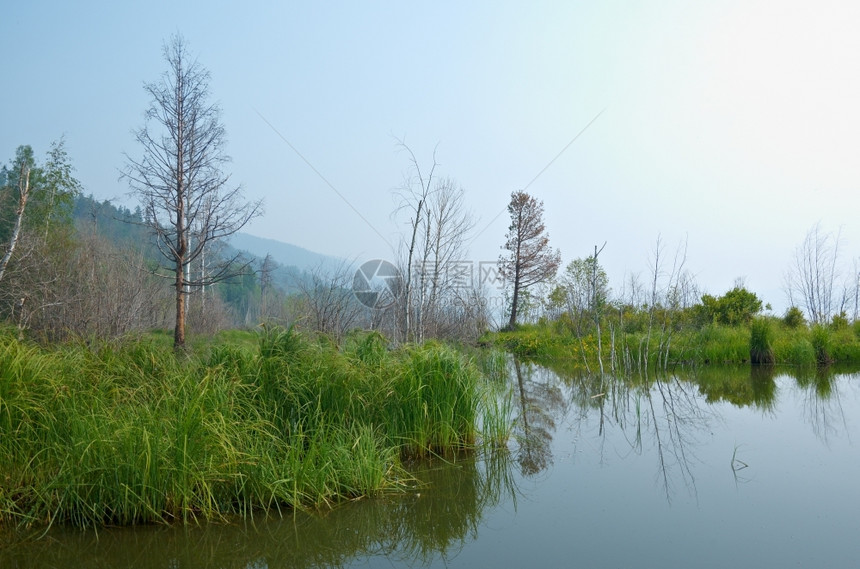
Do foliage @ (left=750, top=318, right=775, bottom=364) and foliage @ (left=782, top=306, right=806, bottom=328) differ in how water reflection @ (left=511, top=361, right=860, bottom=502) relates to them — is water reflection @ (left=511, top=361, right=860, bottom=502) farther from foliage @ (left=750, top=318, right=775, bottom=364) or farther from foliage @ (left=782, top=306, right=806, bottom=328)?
foliage @ (left=782, top=306, right=806, bottom=328)

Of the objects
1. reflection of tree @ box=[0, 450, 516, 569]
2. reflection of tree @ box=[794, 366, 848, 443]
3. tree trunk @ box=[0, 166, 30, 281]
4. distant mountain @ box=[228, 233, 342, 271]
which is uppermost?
distant mountain @ box=[228, 233, 342, 271]

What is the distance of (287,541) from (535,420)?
4506mm

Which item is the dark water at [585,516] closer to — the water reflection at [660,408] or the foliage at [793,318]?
the water reflection at [660,408]

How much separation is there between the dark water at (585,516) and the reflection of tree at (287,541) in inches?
0.5

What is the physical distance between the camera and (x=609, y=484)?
513 centimetres

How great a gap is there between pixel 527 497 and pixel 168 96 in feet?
30.9

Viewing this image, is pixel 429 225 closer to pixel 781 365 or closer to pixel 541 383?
pixel 541 383

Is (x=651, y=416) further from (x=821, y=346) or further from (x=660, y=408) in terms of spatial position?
(x=821, y=346)

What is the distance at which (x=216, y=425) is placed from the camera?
14.5 ft

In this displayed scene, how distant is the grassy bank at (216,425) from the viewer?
13.3 ft

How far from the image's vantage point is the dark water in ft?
12.0

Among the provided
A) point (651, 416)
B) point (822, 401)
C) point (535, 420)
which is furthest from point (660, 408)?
point (822, 401)

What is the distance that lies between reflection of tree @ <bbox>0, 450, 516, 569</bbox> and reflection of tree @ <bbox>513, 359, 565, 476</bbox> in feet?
4.33

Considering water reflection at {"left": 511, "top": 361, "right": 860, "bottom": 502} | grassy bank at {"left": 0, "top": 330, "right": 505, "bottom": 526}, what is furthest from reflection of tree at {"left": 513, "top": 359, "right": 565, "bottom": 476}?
grassy bank at {"left": 0, "top": 330, "right": 505, "bottom": 526}
